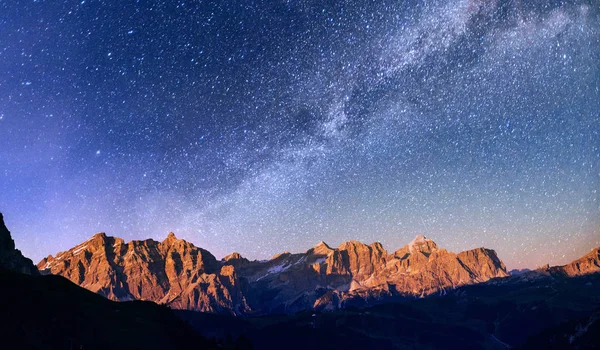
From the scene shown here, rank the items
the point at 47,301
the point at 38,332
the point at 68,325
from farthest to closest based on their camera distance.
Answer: the point at 47,301 < the point at 68,325 < the point at 38,332

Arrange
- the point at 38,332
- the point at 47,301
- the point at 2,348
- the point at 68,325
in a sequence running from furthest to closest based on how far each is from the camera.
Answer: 1. the point at 47,301
2. the point at 68,325
3. the point at 38,332
4. the point at 2,348

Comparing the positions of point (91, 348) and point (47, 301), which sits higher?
point (47, 301)

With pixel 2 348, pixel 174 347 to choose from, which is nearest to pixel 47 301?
pixel 174 347

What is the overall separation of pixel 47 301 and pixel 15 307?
64.0ft

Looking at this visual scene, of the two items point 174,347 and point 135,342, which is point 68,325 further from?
point 174,347

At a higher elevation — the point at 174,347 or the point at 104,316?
the point at 104,316

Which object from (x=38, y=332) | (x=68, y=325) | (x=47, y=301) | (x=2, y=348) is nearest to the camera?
A: (x=2, y=348)

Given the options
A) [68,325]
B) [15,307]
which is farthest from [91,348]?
[15,307]

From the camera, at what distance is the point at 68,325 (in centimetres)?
17788

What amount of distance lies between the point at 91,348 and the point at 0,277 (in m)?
56.2

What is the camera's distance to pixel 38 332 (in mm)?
162625

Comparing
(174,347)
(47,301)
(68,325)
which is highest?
(47,301)

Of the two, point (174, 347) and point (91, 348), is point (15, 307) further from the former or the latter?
point (174, 347)

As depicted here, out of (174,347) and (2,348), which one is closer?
(2,348)
